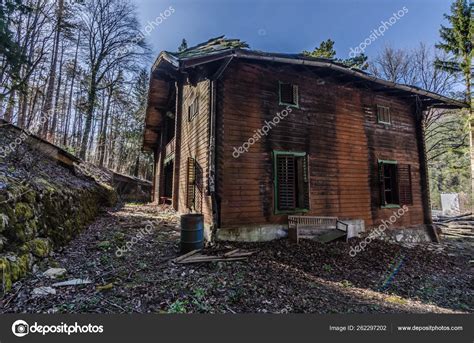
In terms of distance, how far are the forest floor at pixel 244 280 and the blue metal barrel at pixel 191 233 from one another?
36 cm

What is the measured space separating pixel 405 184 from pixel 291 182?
19.5 ft

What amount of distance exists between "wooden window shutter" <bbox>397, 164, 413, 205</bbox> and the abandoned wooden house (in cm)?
5

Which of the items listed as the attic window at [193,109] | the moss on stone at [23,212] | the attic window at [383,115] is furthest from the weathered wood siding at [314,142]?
the moss on stone at [23,212]

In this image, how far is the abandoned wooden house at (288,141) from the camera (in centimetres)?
714

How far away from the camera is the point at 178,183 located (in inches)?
448

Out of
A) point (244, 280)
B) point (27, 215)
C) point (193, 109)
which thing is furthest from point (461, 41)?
point (27, 215)

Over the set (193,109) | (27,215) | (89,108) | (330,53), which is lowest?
(27,215)

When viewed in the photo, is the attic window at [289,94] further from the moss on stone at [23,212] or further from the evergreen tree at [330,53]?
the evergreen tree at [330,53]

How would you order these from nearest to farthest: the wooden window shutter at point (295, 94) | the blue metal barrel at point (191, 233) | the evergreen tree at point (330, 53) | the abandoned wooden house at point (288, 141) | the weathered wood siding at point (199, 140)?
the blue metal barrel at point (191, 233) → the abandoned wooden house at point (288, 141) → the weathered wood siding at point (199, 140) → the wooden window shutter at point (295, 94) → the evergreen tree at point (330, 53)

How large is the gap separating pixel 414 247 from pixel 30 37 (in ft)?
Answer: 73.4

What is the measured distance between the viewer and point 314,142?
8.50 metres

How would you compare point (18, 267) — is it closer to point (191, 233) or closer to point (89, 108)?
point (191, 233)

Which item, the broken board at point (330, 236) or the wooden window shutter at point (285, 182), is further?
the broken board at point (330, 236)

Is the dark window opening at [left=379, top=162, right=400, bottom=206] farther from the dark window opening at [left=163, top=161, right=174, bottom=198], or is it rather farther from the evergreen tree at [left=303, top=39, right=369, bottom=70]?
the dark window opening at [left=163, top=161, right=174, bottom=198]
